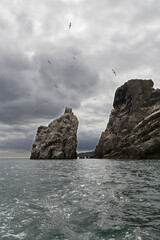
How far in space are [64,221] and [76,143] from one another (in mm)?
158498

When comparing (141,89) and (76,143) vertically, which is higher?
(141,89)

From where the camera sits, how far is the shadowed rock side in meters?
111

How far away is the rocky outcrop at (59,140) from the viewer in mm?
160000

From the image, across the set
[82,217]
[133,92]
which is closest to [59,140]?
[133,92]

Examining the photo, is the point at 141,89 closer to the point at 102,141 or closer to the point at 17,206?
the point at 102,141

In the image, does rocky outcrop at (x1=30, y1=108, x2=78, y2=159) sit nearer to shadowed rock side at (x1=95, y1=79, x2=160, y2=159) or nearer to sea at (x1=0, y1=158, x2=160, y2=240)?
shadowed rock side at (x1=95, y1=79, x2=160, y2=159)

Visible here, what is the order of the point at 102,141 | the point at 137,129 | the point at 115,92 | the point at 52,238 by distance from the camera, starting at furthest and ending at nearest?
the point at 115,92, the point at 102,141, the point at 137,129, the point at 52,238

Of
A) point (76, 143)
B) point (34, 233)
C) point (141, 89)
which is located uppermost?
point (141, 89)

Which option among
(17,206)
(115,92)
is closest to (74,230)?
(17,206)

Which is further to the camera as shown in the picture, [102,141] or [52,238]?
[102,141]

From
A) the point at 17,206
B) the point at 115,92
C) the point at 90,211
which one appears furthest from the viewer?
the point at 115,92

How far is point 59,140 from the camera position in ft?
543

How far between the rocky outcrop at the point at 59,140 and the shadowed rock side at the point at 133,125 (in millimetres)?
22961

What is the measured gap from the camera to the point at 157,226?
9141mm
